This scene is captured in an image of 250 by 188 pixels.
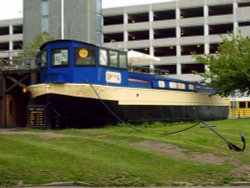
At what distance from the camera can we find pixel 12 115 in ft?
99.1

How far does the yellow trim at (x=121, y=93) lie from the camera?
25.3 m

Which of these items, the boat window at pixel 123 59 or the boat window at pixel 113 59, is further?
the boat window at pixel 123 59

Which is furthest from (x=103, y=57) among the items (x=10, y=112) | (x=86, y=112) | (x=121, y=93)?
(x=10, y=112)

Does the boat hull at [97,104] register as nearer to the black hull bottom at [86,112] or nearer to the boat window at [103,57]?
the black hull bottom at [86,112]

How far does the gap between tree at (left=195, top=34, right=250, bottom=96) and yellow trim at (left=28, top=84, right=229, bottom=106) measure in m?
7.66

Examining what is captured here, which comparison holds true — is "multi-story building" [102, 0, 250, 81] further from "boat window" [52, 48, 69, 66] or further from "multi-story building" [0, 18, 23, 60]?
"boat window" [52, 48, 69, 66]

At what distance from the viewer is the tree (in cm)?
4082

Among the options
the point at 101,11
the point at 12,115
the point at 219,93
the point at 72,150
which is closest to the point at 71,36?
the point at 101,11

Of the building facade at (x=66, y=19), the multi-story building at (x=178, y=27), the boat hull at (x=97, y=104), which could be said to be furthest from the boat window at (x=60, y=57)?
the building facade at (x=66, y=19)

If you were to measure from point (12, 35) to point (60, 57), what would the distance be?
63.9 metres

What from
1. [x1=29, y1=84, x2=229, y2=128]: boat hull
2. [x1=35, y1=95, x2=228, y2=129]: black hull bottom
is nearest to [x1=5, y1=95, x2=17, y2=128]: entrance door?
[x1=29, y1=84, x2=229, y2=128]: boat hull

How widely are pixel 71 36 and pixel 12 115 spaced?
50.4 m

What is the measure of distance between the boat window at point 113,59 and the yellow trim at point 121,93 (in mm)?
1247

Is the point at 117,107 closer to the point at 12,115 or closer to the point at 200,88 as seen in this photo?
the point at 12,115
